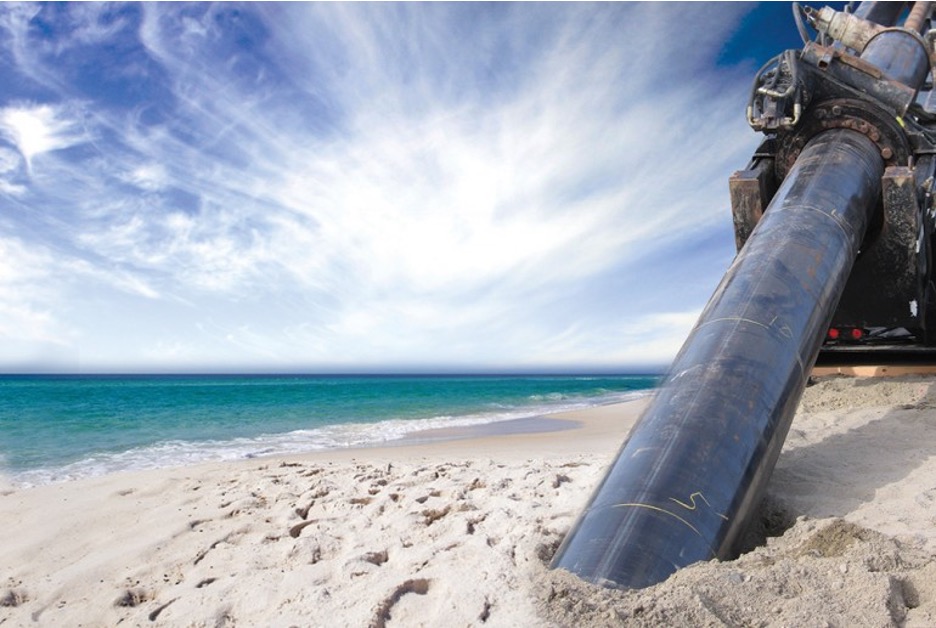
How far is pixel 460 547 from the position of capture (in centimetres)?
352

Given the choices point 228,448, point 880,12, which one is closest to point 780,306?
point 880,12

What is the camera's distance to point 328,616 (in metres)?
2.81

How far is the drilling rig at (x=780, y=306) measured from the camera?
9.33 feet

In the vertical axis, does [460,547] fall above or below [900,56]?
below

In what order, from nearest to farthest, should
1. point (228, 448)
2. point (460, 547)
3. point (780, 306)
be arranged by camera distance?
point (460, 547)
point (780, 306)
point (228, 448)

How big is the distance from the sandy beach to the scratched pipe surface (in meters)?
0.18

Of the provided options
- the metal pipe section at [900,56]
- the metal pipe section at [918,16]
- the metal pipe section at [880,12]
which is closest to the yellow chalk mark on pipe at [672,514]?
the metal pipe section at [900,56]

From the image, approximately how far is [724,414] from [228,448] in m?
12.3

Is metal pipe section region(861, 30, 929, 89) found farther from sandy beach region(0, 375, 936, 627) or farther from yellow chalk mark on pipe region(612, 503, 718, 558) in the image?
yellow chalk mark on pipe region(612, 503, 718, 558)

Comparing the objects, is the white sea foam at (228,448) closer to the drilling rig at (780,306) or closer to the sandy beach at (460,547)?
the sandy beach at (460,547)

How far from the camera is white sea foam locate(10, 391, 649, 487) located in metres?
10.4

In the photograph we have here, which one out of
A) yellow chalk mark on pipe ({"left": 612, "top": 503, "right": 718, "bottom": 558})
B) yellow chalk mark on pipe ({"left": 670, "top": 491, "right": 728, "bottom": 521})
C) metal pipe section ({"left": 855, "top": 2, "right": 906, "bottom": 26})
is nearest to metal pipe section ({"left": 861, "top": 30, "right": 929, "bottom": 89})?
metal pipe section ({"left": 855, "top": 2, "right": 906, "bottom": 26})

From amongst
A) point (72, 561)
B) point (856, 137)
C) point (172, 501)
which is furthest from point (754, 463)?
point (172, 501)

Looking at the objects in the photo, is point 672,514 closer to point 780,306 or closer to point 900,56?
point 780,306
